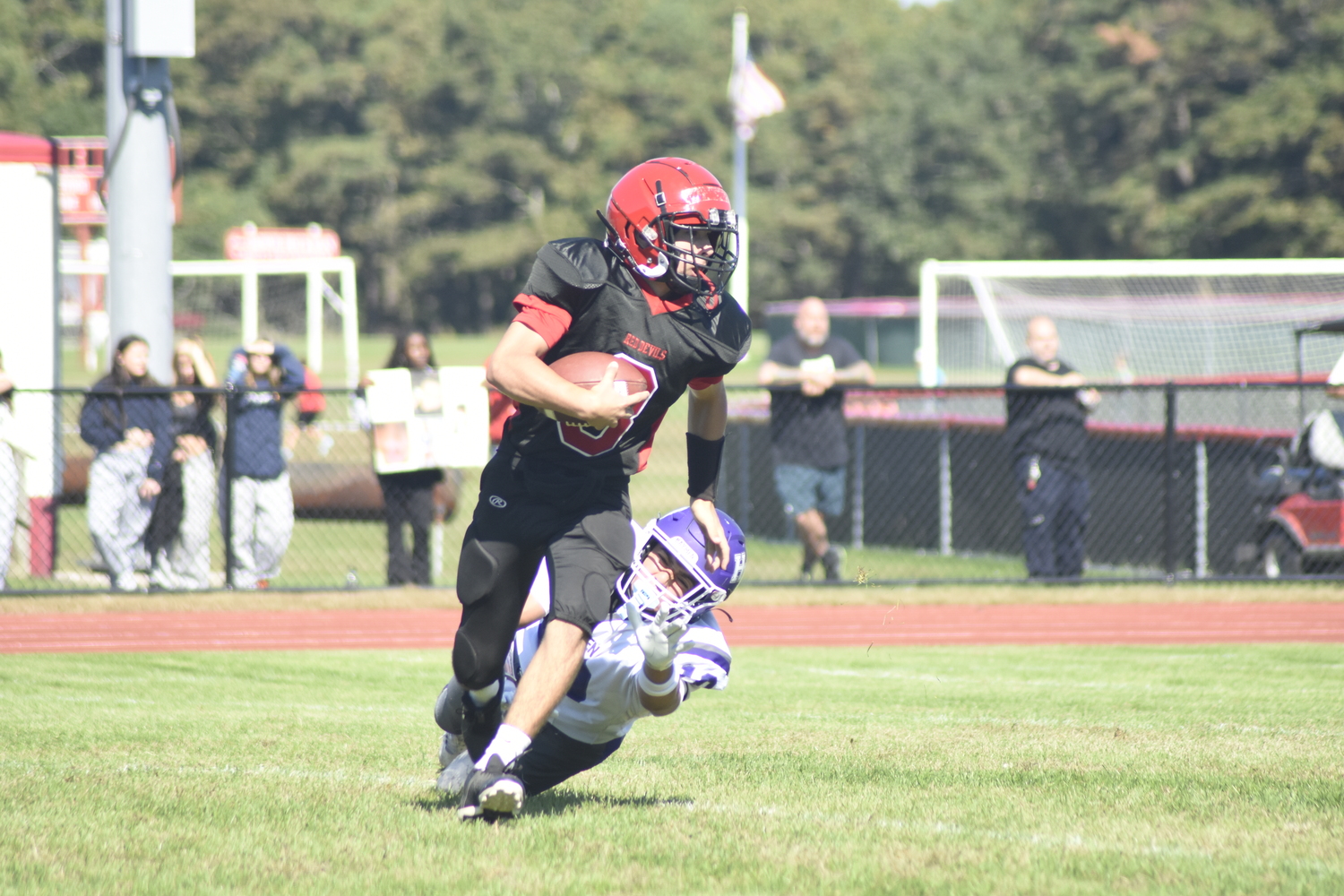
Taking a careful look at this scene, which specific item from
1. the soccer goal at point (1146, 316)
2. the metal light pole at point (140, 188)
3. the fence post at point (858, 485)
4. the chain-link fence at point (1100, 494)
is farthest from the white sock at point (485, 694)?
the soccer goal at point (1146, 316)

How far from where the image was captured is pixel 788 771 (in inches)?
212

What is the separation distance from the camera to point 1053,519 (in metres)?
12.0

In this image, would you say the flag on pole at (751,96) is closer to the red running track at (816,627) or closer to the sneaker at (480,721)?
the red running track at (816,627)

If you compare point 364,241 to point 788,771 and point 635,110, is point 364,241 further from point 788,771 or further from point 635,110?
point 788,771

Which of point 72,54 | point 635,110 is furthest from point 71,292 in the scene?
point 635,110

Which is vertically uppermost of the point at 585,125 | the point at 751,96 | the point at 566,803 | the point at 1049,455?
the point at 585,125

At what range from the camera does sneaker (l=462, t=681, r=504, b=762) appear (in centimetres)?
498

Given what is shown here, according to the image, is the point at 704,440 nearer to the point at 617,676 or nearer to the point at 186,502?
the point at 617,676

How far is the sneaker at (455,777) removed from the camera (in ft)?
16.6

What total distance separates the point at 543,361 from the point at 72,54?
7573 cm

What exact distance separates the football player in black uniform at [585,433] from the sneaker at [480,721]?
0.08 meters

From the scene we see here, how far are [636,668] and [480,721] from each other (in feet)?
2.05

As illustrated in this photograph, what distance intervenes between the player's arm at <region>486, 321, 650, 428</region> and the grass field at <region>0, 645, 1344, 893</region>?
1228 millimetres

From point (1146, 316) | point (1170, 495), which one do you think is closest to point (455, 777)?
point (1170, 495)
